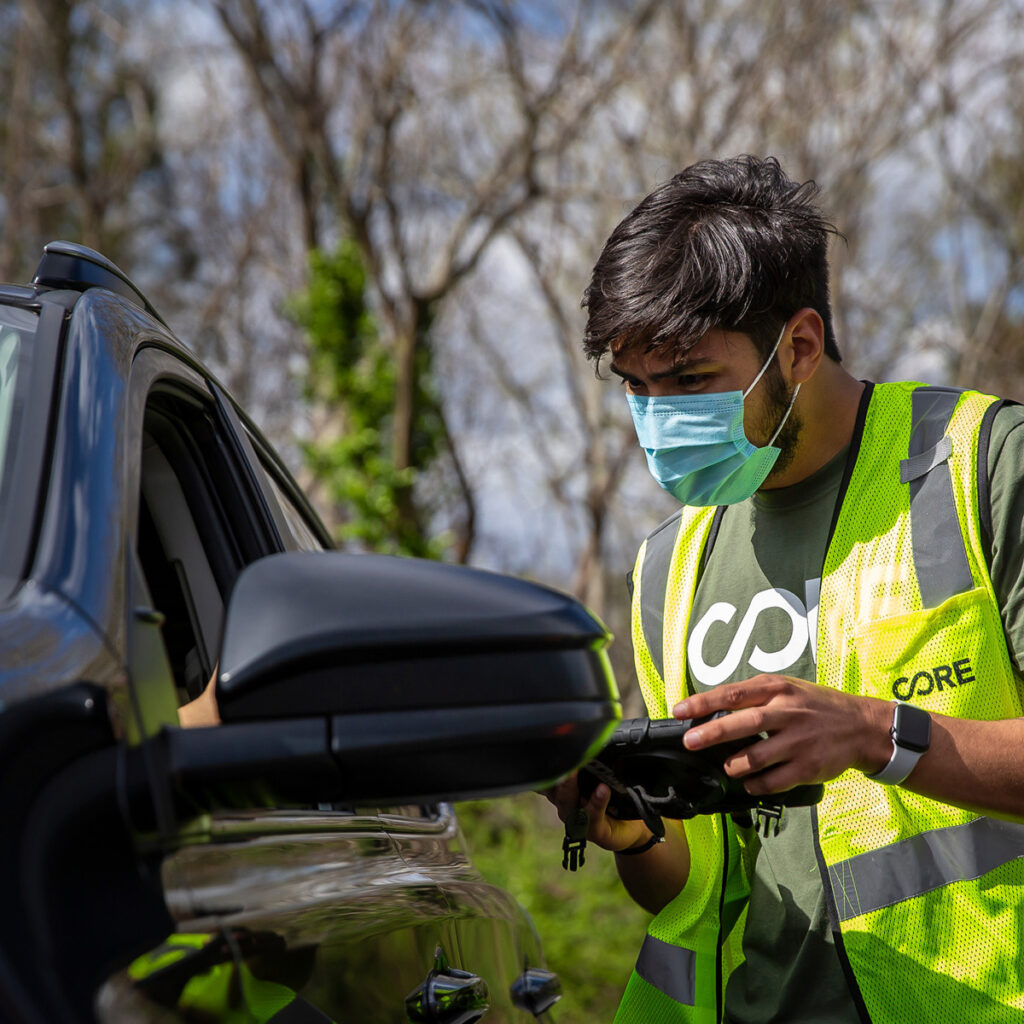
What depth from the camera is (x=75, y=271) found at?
153 cm

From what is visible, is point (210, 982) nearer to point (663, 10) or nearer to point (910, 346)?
point (663, 10)

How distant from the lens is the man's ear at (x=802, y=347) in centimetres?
226

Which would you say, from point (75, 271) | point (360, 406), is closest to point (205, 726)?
point (75, 271)

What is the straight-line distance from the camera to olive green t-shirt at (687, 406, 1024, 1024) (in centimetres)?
184

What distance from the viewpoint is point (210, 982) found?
1.06 m

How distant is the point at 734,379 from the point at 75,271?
47.8 inches

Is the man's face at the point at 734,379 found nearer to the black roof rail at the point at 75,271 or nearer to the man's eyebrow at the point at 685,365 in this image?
the man's eyebrow at the point at 685,365

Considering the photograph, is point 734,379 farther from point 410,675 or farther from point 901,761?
point 410,675

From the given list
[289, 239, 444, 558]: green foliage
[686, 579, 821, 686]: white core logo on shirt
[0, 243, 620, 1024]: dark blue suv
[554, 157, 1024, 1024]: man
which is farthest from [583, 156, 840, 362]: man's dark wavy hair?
[289, 239, 444, 558]: green foliage

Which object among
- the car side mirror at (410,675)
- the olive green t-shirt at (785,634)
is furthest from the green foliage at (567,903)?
the car side mirror at (410,675)

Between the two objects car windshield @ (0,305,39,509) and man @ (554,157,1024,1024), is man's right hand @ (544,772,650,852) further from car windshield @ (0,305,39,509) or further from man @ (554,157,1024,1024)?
car windshield @ (0,305,39,509)

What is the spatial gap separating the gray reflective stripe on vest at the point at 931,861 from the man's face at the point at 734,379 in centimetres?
72

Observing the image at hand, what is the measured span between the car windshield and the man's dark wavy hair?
1137mm

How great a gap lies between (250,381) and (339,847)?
46.8 ft
